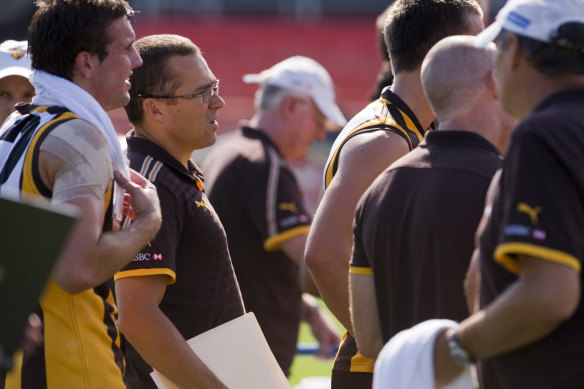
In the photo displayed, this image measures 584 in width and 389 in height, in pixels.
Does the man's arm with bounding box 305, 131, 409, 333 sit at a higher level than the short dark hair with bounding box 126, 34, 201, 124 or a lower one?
lower

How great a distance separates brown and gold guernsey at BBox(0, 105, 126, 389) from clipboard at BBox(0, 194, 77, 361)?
2.03 ft

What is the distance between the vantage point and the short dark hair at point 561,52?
207 cm

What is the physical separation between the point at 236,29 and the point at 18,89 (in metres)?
19.3

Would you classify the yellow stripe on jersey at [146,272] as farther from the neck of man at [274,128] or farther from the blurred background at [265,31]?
the blurred background at [265,31]

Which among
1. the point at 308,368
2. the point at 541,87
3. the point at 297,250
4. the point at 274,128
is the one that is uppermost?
the point at 541,87

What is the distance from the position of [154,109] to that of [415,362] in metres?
1.56

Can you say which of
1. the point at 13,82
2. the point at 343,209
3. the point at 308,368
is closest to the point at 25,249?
the point at 343,209

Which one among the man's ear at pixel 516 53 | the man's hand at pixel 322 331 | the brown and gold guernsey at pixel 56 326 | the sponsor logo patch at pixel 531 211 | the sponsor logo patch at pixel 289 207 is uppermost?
the man's ear at pixel 516 53

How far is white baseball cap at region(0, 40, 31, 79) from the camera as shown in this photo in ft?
12.5

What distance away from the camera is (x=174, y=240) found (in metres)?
3.00

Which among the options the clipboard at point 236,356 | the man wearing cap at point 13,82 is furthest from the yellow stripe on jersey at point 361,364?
the man wearing cap at point 13,82

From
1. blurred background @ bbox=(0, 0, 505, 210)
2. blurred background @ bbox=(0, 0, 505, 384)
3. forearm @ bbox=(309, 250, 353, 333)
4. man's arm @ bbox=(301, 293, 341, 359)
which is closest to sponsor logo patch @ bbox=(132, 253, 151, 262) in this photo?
forearm @ bbox=(309, 250, 353, 333)

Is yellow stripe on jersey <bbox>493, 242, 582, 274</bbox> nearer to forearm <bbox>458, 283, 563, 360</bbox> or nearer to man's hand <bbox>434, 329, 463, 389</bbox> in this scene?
forearm <bbox>458, 283, 563, 360</bbox>

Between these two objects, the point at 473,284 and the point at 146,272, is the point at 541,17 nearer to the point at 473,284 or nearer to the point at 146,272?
the point at 473,284
